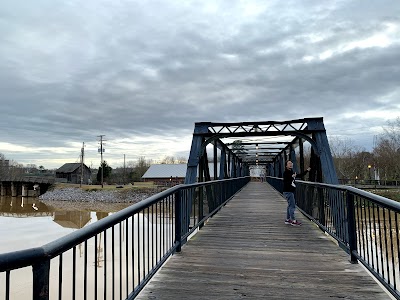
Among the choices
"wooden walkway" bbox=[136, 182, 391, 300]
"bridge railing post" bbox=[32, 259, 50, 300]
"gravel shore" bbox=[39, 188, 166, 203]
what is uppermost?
"bridge railing post" bbox=[32, 259, 50, 300]

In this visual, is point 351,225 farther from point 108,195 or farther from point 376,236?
point 108,195

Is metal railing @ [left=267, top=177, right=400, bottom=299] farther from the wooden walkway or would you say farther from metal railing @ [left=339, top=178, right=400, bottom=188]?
metal railing @ [left=339, top=178, right=400, bottom=188]

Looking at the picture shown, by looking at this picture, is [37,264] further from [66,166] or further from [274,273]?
[66,166]

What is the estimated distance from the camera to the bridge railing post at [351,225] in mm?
4223

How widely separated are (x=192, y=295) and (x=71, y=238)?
71.2 inches

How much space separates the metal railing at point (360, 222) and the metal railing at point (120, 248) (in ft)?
8.14

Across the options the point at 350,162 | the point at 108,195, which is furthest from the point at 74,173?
the point at 350,162

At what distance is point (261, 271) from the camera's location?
402 centimetres

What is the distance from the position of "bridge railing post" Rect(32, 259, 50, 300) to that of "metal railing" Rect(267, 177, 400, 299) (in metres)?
2.71

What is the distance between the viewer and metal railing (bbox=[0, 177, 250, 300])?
154cm

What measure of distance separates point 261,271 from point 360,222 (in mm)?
1560

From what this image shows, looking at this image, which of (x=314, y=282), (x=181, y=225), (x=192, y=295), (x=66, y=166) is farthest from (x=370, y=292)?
(x=66, y=166)

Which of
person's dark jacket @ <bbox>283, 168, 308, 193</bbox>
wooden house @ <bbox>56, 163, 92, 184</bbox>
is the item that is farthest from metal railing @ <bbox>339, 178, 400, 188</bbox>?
wooden house @ <bbox>56, 163, 92, 184</bbox>

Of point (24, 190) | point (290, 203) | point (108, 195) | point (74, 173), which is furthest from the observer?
point (74, 173)
